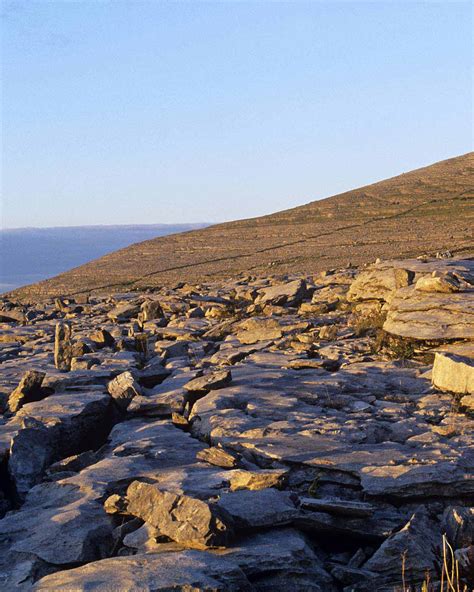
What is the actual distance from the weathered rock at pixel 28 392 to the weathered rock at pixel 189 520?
4580 mm

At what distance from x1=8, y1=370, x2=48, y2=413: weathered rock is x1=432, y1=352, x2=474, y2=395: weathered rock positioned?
479cm

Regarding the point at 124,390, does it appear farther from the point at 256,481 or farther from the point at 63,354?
the point at 256,481

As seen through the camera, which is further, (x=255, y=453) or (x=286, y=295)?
(x=286, y=295)

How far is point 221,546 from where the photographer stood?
4.93m

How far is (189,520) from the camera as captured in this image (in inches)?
198

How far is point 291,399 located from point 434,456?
2.29m

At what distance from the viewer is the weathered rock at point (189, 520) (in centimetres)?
492

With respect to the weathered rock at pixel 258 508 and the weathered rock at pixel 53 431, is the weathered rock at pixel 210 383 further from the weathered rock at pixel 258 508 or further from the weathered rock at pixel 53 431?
the weathered rock at pixel 258 508

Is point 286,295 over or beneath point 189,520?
over

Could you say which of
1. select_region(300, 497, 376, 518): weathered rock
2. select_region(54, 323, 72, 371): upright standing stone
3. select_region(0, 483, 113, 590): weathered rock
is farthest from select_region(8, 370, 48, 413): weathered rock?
select_region(300, 497, 376, 518): weathered rock

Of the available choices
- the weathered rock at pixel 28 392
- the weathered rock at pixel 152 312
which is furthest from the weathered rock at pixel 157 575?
the weathered rock at pixel 152 312

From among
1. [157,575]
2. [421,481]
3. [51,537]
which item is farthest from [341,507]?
[51,537]

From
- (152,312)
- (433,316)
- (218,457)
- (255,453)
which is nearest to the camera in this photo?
(218,457)

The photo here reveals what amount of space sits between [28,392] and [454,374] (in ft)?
16.6
